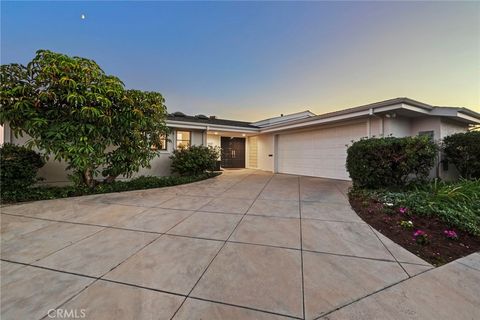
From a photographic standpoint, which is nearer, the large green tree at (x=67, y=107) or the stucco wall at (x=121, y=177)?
the large green tree at (x=67, y=107)

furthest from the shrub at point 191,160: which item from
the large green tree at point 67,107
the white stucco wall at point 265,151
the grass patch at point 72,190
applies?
the white stucco wall at point 265,151

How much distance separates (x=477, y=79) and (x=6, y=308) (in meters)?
14.2

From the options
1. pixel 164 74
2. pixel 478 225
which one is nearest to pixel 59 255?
pixel 478 225

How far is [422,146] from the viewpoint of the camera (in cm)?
543

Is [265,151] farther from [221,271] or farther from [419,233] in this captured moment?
[221,271]

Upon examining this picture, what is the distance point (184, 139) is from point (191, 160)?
194 centimetres

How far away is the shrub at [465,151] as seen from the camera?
639 cm

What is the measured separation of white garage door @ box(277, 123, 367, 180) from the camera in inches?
336

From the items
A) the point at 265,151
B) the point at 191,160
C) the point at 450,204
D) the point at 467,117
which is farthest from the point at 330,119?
the point at 191,160

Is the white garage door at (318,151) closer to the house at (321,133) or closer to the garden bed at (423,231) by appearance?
the house at (321,133)

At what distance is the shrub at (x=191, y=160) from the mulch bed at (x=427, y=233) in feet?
22.3

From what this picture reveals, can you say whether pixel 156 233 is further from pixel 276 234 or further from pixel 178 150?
pixel 178 150

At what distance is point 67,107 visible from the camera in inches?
215

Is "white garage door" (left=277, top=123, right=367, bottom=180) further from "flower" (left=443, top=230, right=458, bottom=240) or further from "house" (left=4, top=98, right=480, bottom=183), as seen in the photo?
"flower" (left=443, top=230, right=458, bottom=240)
